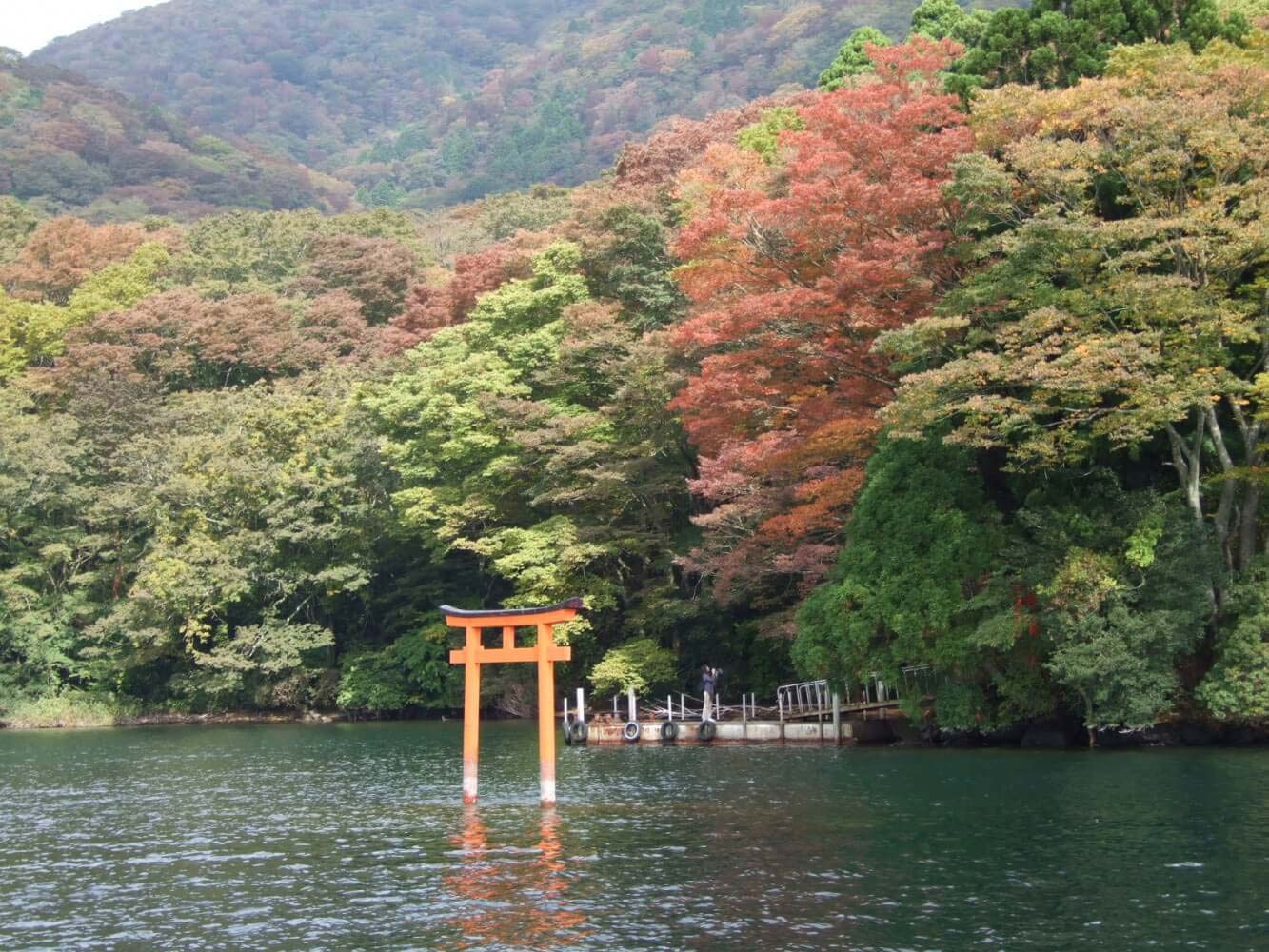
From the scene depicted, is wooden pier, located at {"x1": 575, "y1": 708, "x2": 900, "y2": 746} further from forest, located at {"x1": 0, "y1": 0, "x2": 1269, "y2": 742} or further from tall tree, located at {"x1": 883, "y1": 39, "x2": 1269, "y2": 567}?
tall tree, located at {"x1": 883, "y1": 39, "x2": 1269, "y2": 567}

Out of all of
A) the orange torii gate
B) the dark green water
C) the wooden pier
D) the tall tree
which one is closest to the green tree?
the tall tree

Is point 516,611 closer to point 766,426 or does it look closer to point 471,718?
point 471,718

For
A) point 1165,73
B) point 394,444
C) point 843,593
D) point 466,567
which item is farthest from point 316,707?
point 1165,73

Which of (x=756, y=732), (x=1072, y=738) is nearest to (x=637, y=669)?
(x=756, y=732)

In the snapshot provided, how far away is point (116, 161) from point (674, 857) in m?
136

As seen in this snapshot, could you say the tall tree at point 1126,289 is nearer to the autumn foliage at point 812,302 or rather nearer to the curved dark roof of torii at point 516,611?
the autumn foliage at point 812,302

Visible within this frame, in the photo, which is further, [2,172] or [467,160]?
[467,160]

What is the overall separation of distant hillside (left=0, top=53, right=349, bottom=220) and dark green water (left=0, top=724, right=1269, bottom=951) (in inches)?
4194

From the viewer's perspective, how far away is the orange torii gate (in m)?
24.5

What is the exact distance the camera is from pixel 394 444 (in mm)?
52156

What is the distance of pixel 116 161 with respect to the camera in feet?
460

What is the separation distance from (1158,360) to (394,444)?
100 ft

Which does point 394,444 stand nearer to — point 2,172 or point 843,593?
point 843,593

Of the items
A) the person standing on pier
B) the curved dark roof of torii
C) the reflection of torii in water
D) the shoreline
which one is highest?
the curved dark roof of torii
